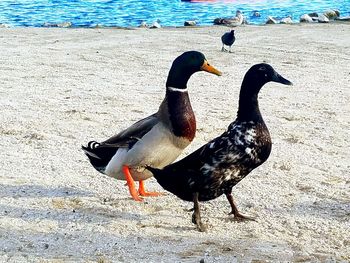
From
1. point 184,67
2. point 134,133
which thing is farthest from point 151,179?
point 184,67

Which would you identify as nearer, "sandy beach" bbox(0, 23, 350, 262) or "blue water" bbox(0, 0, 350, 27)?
"sandy beach" bbox(0, 23, 350, 262)

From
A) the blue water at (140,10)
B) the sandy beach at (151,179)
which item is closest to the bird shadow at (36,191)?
the sandy beach at (151,179)

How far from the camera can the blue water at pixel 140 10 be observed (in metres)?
31.0

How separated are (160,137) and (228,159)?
74 centimetres

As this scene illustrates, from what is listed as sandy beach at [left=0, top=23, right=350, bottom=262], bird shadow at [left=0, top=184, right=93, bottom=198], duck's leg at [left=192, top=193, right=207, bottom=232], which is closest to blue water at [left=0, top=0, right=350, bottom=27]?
sandy beach at [left=0, top=23, right=350, bottom=262]

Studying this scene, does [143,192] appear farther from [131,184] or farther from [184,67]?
[184,67]

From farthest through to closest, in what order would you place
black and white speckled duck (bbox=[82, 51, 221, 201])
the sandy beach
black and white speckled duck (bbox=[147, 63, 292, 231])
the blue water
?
the blue water, black and white speckled duck (bbox=[82, 51, 221, 201]), black and white speckled duck (bbox=[147, 63, 292, 231]), the sandy beach

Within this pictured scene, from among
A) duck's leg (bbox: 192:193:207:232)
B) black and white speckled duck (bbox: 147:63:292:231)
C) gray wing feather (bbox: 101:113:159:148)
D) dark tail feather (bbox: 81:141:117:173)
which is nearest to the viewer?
black and white speckled duck (bbox: 147:63:292:231)

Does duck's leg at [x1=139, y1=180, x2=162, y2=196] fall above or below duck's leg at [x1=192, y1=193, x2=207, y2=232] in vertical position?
below

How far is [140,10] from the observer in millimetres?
38375

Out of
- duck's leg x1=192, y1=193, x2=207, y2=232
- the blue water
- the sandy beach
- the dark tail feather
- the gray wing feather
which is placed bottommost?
the blue water

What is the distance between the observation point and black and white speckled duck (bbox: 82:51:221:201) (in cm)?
598

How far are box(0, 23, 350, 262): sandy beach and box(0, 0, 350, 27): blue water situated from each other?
15.4 m

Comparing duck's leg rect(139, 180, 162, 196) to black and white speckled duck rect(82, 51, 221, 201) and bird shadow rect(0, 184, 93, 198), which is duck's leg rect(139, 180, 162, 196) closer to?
black and white speckled duck rect(82, 51, 221, 201)
